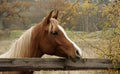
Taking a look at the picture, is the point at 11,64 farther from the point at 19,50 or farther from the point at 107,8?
the point at 107,8

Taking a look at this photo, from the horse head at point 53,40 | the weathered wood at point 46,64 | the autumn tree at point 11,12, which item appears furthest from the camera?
the autumn tree at point 11,12

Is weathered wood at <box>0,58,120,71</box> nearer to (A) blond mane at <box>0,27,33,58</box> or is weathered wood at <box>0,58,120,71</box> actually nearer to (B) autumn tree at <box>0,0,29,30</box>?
(A) blond mane at <box>0,27,33,58</box>

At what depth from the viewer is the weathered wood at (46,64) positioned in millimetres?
4125

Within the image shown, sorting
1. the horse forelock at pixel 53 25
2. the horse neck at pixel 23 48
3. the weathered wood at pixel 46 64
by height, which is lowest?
the weathered wood at pixel 46 64

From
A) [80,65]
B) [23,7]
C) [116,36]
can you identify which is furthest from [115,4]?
[23,7]

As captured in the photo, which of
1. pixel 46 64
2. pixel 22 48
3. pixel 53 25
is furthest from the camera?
pixel 22 48

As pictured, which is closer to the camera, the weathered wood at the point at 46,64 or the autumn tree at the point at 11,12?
the weathered wood at the point at 46,64

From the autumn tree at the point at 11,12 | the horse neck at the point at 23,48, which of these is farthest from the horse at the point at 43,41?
the autumn tree at the point at 11,12

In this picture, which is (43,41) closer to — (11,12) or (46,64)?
(46,64)

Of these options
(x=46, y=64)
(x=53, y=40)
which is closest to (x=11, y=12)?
(x=53, y=40)

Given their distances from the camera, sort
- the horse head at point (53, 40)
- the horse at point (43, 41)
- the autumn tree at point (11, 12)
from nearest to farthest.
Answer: the horse head at point (53, 40)
the horse at point (43, 41)
the autumn tree at point (11, 12)

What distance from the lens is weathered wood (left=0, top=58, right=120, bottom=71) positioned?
4125mm

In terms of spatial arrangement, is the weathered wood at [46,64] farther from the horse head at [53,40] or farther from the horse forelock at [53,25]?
the horse forelock at [53,25]

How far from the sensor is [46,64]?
4.30m
